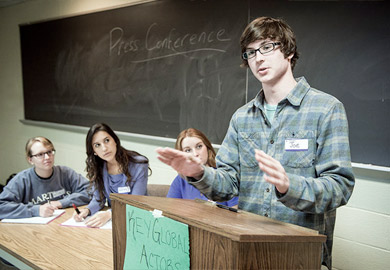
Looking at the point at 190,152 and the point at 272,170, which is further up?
the point at 272,170

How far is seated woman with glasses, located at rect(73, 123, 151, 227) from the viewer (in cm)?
248

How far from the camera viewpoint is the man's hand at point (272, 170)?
0.85 m

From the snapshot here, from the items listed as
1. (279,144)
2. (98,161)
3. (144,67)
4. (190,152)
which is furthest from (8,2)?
(279,144)

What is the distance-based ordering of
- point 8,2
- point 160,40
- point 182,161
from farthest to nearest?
1. point 8,2
2. point 160,40
3. point 182,161

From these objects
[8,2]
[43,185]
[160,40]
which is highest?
[8,2]

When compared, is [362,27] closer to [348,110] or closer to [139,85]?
[348,110]

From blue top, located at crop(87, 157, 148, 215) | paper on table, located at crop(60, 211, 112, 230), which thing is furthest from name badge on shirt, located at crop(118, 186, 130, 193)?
paper on table, located at crop(60, 211, 112, 230)

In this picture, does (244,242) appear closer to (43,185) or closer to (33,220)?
(33,220)

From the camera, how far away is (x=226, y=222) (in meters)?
0.82

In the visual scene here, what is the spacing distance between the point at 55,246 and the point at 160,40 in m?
2.15

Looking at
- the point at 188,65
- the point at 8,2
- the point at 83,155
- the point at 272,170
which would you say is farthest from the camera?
the point at 8,2

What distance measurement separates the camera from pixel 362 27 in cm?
218

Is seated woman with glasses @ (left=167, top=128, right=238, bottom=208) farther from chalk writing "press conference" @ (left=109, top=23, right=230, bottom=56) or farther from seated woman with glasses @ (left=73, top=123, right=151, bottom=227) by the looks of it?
chalk writing "press conference" @ (left=109, top=23, right=230, bottom=56)

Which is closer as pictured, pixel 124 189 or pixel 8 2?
pixel 124 189
